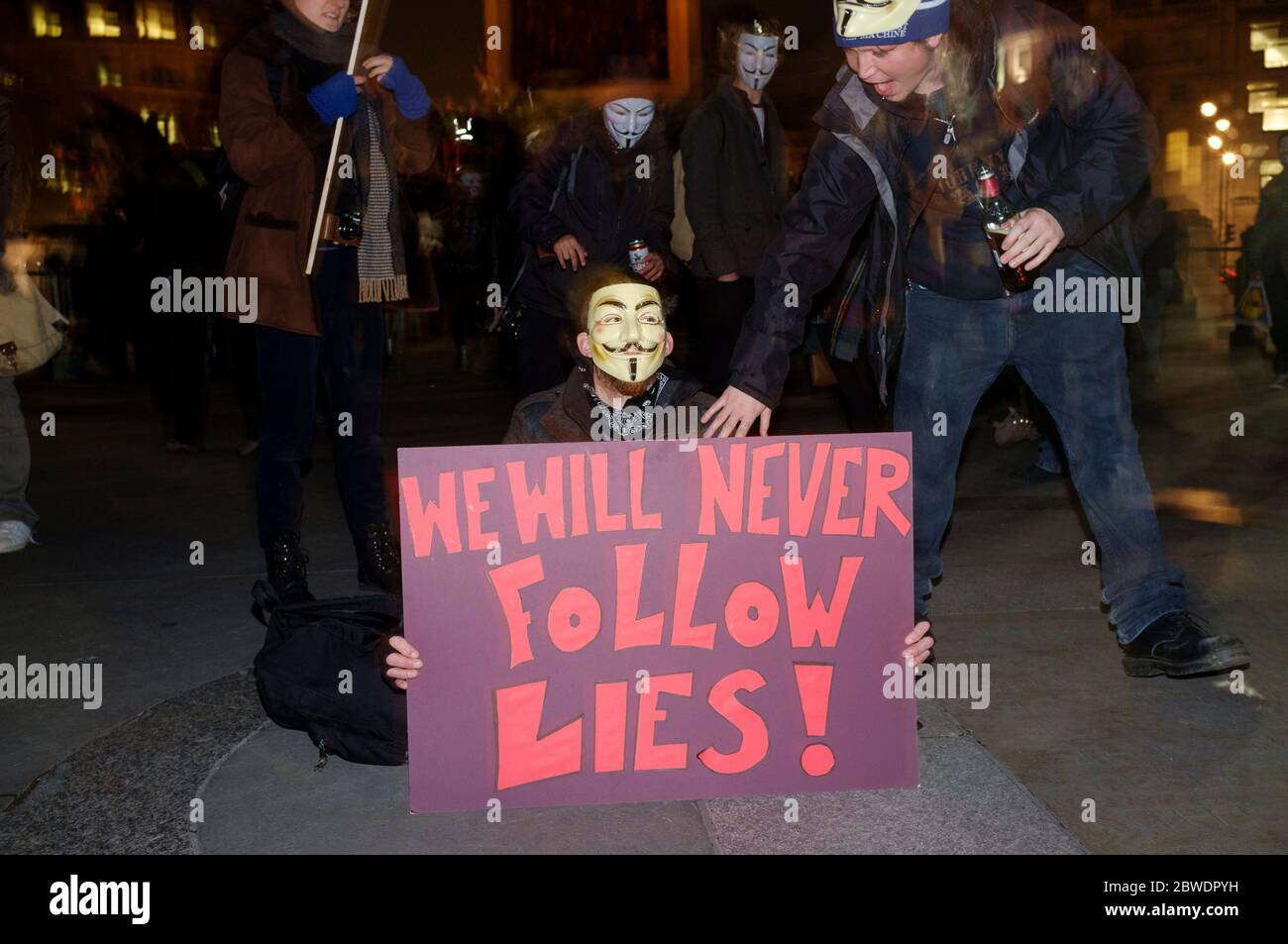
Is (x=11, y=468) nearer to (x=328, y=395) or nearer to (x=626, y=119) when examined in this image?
(x=328, y=395)

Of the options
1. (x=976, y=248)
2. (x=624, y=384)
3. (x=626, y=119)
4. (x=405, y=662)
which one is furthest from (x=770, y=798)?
(x=626, y=119)

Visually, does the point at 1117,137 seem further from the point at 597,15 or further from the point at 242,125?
the point at 597,15

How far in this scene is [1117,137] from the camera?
369cm

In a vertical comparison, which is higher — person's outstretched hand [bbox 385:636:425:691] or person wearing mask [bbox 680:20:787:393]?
person wearing mask [bbox 680:20:787:393]

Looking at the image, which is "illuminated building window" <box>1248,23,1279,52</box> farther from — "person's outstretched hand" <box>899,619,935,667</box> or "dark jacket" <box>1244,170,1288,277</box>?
"person's outstretched hand" <box>899,619,935,667</box>

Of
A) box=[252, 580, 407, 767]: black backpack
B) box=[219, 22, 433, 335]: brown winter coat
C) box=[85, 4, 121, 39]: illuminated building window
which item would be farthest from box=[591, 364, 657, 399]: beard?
box=[85, 4, 121, 39]: illuminated building window

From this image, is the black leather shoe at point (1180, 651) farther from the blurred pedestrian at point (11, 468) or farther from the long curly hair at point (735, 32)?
the blurred pedestrian at point (11, 468)

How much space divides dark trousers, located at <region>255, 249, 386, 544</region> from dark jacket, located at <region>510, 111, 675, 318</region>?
0.96 m

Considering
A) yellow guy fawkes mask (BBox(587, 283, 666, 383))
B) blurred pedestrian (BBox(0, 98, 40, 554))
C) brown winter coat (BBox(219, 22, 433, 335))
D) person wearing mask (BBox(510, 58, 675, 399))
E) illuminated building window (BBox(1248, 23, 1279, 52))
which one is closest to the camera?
yellow guy fawkes mask (BBox(587, 283, 666, 383))

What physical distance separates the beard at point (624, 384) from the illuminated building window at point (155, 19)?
274 ft

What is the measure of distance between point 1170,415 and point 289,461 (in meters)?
6.82

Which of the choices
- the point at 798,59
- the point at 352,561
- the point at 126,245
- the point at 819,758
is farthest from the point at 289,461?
the point at 798,59

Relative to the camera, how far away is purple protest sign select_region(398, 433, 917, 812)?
3174mm

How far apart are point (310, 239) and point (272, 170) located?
25cm
